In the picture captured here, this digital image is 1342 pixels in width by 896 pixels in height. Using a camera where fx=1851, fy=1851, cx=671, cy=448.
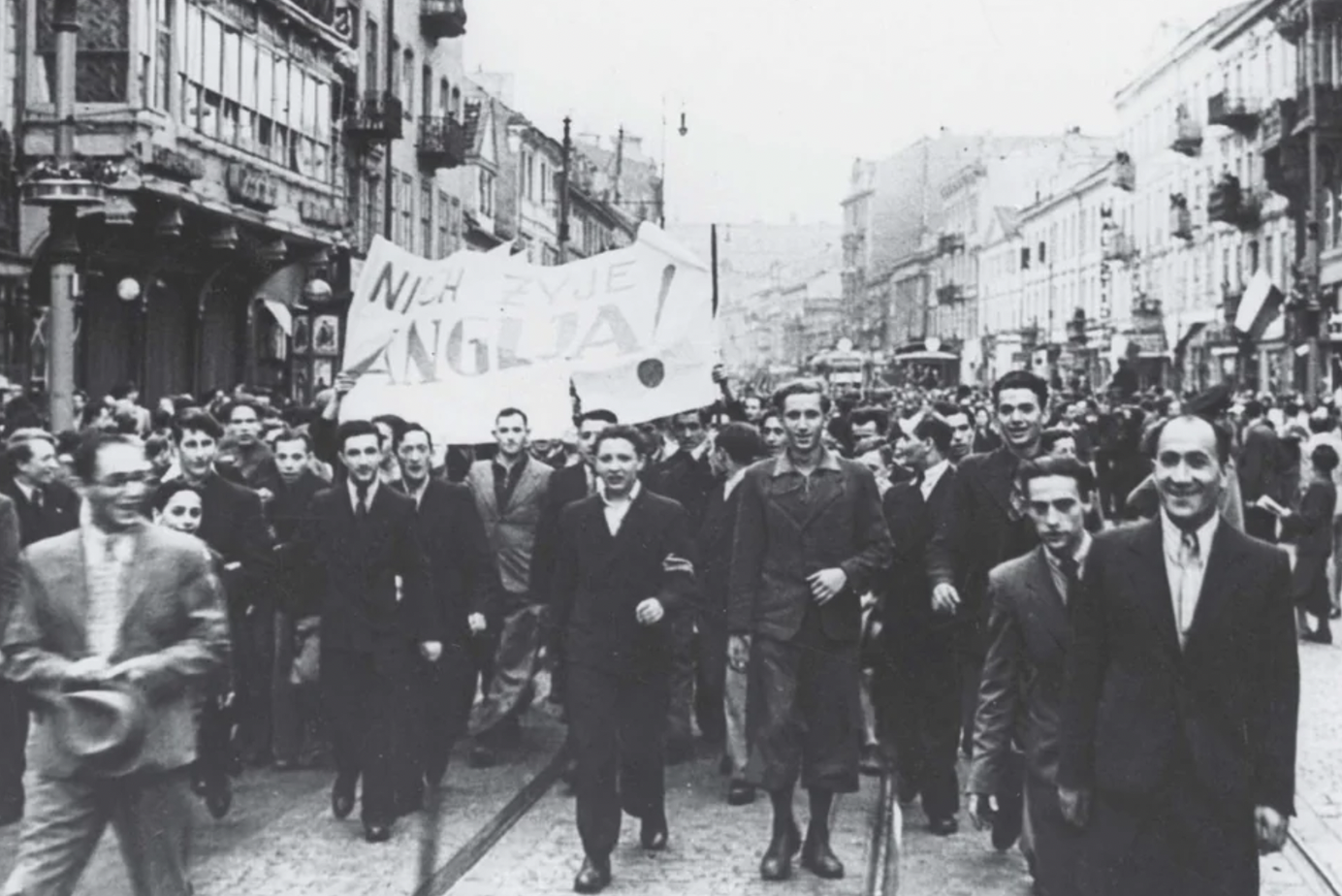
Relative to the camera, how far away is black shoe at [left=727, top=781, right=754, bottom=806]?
920 cm

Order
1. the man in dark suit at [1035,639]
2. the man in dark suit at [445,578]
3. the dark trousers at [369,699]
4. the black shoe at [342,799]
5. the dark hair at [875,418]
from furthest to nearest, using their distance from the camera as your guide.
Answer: the dark hair at [875,418], the man in dark suit at [445,578], the black shoe at [342,799], the dark trousers at [369,699], the man in dark suit at [1035,639]

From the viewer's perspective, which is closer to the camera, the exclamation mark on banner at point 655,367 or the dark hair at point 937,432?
the dark hair at point 937,432

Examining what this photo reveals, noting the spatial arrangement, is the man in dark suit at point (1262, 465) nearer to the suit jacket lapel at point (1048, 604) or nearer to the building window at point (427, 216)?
the suit jacket lapel at point (1048, 604)

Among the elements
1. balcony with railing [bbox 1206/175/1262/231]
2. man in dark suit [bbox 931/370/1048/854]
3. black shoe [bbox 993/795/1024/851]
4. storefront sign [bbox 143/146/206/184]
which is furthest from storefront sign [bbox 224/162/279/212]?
balcony with railing [bbox 1206/175/1262/231]

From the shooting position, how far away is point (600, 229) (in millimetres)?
85875

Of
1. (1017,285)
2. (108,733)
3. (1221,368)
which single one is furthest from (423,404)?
(1017,285)

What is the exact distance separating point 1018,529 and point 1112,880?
3.24m

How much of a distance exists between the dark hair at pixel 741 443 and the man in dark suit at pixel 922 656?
1432mm

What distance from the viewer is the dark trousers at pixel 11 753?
8.47 meters

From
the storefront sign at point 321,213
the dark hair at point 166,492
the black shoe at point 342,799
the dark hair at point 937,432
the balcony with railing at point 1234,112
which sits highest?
the balcony with railing at point 1234,112

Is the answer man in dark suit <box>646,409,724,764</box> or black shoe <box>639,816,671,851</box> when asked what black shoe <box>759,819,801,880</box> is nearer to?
black shoe <box>639,816,671,851</box>

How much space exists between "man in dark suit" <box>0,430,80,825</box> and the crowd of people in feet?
0.05

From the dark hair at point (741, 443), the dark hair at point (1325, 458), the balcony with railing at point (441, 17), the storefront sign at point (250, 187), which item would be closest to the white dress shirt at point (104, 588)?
the dark hair at point (741, 443)

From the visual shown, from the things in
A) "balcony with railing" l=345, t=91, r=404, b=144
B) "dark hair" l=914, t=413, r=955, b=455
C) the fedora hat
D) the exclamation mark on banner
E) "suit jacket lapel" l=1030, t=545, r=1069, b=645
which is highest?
"balcony with railing" l=345, t=91, r=404, b=144
